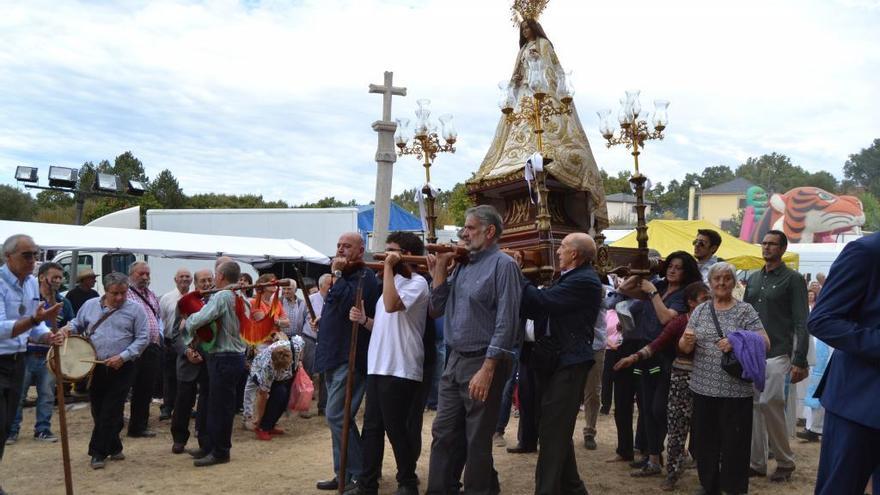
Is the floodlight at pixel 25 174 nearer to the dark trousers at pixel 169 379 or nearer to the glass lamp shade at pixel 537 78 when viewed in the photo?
the dark trousers at pixel 169 379

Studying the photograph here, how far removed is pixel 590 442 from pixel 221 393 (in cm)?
382

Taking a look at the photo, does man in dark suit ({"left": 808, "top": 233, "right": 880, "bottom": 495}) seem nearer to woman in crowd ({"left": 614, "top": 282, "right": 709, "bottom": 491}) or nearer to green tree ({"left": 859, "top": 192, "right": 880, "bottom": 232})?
woman in crowd ({"left": 614, "top": 282, "right": 709, "bottom": 491})

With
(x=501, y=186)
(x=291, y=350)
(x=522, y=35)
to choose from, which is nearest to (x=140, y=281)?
(x=291, y=350)

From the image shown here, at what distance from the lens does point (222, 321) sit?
275 inches

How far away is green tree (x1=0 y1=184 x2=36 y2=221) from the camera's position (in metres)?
41.7

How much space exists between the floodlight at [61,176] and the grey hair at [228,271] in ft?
41.5

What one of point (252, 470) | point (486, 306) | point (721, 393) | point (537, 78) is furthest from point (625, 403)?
point (252, 470)

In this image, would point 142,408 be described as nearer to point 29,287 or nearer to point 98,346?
point 98,346

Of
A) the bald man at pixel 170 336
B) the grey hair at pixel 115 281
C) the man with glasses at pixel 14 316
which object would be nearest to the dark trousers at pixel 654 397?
the man with glasses at pixel 14 316

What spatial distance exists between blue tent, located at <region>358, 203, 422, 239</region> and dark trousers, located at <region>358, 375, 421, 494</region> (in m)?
14.4

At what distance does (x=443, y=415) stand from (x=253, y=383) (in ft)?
14.2

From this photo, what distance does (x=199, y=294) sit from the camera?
24.6ft

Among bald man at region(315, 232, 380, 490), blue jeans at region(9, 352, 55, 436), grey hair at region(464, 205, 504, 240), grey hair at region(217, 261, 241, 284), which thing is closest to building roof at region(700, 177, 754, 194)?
blue jeans at region(9, 352, 55, 436)

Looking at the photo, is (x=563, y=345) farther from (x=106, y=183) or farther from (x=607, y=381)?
(x=106, y=183)
